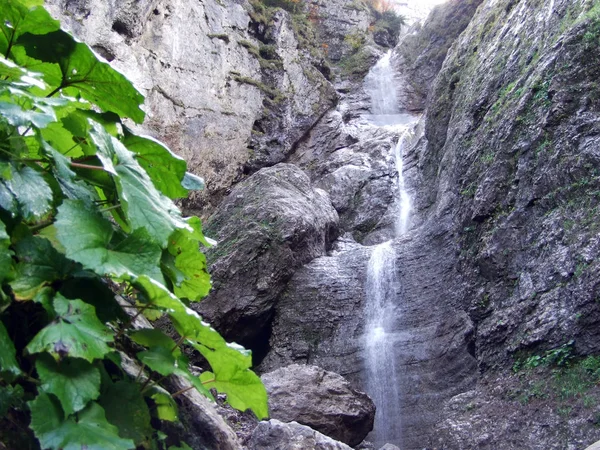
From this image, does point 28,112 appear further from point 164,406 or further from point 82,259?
point 164,406

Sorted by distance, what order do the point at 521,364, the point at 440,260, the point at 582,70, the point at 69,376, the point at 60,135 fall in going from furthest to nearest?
the point at 440,260 < the point at 582,70 < the point at 521,364 < the point at 60,135 < the point at 69,376

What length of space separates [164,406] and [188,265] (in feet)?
1.36

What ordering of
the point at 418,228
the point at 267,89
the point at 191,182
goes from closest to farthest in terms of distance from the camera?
the point at 191,182
the point at 418,228
the point at 267,89

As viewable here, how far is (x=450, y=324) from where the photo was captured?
9367mm

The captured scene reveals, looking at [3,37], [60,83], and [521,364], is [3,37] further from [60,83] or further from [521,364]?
[521,364]

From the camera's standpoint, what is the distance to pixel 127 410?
→ 4.68 feet

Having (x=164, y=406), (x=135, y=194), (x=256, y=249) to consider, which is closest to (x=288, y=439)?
(x=164, y=406)

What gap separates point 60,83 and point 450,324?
854cm

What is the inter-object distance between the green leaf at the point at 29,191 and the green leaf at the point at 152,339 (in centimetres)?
40

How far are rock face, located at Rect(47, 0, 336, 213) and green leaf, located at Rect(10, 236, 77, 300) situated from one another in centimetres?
1477

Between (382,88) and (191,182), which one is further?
(382,88)

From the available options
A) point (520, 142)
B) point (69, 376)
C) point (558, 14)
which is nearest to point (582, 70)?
point (520, 142)

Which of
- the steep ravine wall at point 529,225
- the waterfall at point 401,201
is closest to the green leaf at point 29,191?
the steep ravine wall at point 529,225

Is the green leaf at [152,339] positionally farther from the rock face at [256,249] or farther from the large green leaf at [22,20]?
the rock face at [256,249]
